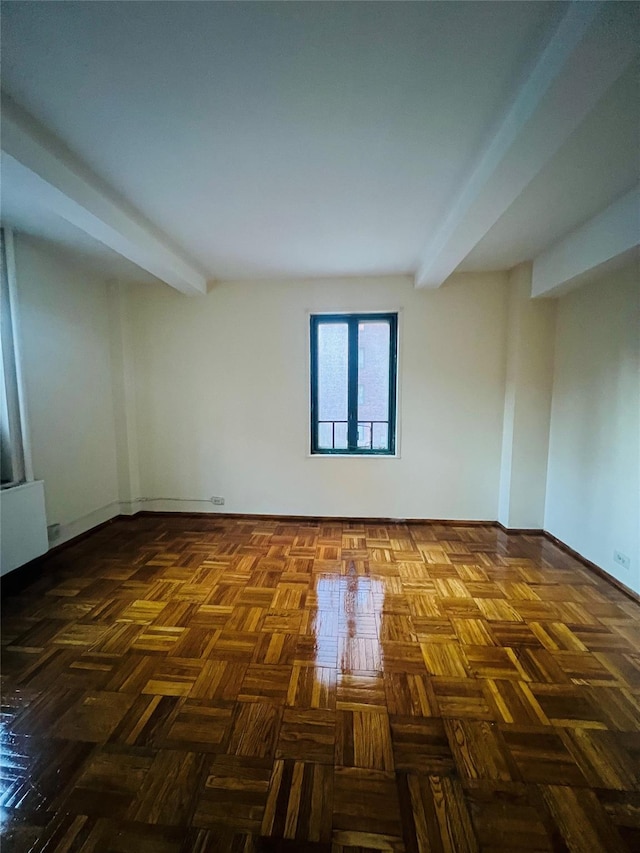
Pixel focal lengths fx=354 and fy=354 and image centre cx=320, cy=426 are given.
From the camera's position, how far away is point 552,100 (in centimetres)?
127

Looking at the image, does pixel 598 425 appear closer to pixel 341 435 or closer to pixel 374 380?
pixel 374 380

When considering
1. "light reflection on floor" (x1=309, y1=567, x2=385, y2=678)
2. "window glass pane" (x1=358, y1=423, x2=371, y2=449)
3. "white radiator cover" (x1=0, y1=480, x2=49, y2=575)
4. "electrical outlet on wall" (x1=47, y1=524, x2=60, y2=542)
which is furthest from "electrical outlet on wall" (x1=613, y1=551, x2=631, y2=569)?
"electrical outlet on wall" (x1=47, y1=524, x2=60, y2=542)

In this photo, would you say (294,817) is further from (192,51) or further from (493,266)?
(493,266)

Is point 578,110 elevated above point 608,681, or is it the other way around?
point 578,110

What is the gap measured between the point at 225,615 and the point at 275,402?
2186mm

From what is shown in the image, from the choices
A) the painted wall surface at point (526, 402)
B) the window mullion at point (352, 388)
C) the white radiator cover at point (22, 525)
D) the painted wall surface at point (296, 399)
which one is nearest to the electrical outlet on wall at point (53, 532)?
the white radiator cover at point (22, 525)

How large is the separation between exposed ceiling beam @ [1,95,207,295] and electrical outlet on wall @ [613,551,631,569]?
4095 millimetres

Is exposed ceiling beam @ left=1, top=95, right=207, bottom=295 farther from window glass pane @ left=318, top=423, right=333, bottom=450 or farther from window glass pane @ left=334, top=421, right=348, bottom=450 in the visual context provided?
window glass pane @ left=334, top=421, right=348, bottom=450

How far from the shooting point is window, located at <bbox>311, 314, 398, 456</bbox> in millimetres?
3783

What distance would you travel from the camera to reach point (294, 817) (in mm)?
1152

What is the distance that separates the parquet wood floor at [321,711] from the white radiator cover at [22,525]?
258 mm

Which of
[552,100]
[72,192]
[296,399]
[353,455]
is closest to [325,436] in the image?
[353,455]

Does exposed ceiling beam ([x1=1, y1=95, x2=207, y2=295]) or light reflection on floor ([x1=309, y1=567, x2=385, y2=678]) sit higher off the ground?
exposed ceiling beam ([x1=1, y1=95, x2=207, y2=295])

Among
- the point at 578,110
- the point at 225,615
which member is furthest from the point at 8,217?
the point at 578,110
